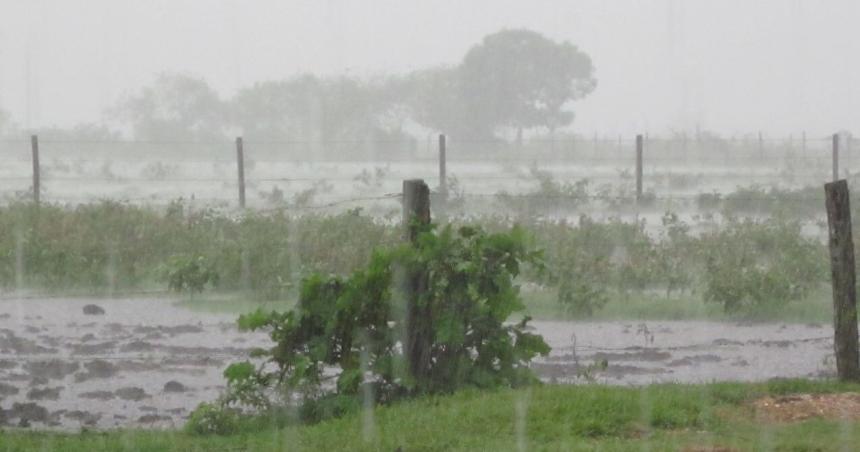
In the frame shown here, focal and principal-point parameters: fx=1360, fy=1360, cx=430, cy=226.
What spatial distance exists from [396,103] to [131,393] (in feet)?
34.6

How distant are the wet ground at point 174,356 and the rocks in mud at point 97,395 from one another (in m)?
0.01

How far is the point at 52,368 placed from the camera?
971 centimetres

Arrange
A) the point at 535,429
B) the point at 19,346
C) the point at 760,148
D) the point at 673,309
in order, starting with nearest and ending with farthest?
1. the point at 535,429
2. the point at 19,346
3. the point at 673,309
4. the point at 760,148

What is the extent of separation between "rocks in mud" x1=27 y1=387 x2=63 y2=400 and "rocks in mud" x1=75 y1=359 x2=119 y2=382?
281 mm

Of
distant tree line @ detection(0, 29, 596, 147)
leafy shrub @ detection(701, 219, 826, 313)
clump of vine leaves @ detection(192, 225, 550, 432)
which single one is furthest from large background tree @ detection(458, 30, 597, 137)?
clump of vine leaves @ detection(192, 225, 550, 432)

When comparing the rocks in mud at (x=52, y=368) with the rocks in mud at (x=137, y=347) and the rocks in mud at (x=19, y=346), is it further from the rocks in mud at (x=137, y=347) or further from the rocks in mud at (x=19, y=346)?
the rocks in mud at (x=137, y=347)

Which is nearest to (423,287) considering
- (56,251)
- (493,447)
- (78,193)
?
(493,447)

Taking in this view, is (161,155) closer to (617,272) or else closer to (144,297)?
(144,297)

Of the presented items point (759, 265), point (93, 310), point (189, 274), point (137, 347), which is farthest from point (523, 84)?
point (137, 347)

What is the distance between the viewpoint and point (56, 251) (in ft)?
44.8

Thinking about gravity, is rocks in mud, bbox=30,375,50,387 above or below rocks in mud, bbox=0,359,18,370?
below

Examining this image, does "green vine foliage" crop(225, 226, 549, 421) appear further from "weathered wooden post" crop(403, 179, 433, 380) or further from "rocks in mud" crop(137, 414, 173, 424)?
"rocks in mud" crop(137, 414, 173, 424)

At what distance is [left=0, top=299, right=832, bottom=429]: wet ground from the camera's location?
8.79 m

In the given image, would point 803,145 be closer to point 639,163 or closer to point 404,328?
point 639,163
